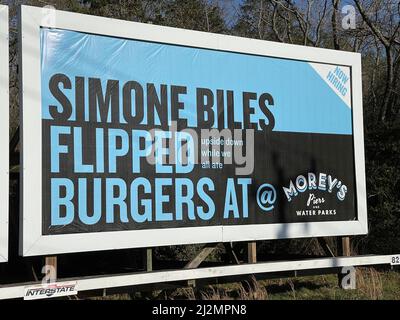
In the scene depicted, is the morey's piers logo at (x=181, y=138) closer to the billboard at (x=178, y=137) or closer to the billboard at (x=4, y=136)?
the billboard at (x=178, y=137)

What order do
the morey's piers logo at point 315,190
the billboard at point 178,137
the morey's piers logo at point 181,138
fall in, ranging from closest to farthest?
the billboard at point 178,137, the morey's piers logo at point 181,138, the morey's piers logo at point 315,190

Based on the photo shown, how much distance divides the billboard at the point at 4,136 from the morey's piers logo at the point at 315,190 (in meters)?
3.93

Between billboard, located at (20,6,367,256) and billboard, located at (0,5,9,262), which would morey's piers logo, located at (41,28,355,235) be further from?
billboard, located at (0,5,9,262)

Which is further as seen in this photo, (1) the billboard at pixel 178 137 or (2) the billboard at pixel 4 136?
(1) the billboard at pixel 178 137

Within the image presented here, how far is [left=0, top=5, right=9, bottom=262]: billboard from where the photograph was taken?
6512mm

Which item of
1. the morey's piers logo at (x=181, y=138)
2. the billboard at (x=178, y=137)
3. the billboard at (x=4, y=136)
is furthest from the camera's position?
the morey's piers logo at (x=181, y=138)

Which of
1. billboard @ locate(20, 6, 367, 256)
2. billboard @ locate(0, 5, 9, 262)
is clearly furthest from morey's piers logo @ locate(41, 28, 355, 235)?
billboard @ locate(0, 5, 9, 262)

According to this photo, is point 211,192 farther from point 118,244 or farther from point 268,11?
point 268,11

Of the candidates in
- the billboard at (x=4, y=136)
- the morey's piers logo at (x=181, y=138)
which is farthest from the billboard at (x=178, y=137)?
the billboard at (x=4, y=136)

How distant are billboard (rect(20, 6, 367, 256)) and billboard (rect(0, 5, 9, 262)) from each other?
20 cm

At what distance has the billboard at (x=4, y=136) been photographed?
6512 millimetres

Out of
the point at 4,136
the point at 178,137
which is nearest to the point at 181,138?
the point at 178,137

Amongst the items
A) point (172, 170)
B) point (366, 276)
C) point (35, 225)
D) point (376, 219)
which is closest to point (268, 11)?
point (376, 219)

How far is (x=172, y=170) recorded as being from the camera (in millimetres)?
7699
